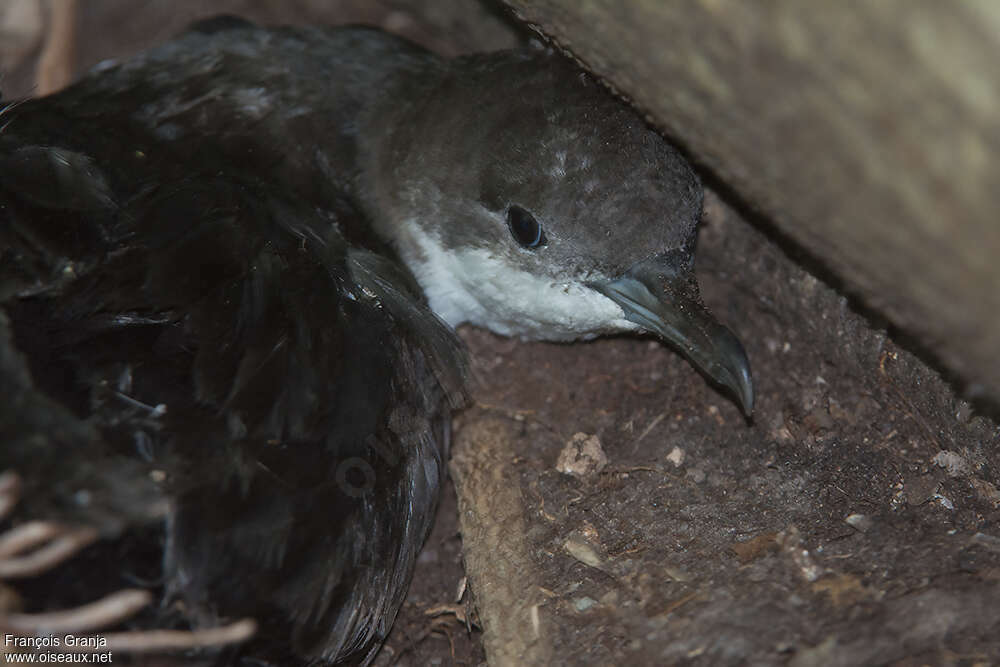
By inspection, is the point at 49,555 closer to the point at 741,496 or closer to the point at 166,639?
the point at 166,639

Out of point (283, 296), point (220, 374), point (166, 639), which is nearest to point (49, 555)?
point (166, 639)

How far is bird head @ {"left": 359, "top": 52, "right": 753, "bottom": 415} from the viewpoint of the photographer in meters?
2.46

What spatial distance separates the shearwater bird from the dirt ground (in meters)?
0.24

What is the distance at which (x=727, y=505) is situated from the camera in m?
2.51

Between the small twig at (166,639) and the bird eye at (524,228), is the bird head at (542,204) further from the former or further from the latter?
the small twig at (166,639)

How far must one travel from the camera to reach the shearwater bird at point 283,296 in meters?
1.99

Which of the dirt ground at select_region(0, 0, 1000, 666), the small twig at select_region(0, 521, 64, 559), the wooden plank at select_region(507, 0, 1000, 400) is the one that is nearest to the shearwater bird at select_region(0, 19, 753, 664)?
the small twig at select_region(0, 521, 64, 559)

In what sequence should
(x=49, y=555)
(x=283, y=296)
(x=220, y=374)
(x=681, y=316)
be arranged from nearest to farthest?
(x=49, y=555)
(x=220, y=374)
(x=283, y=296)
(x=681, y=316)

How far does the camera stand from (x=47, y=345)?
2113 millimetres

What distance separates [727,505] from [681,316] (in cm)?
52

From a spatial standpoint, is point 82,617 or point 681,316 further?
point 681,316

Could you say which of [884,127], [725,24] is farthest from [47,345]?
[884,127]

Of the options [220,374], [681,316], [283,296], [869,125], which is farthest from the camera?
[681,316]

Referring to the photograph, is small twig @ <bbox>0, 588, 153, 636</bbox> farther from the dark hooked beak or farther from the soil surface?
the dark hooked beak
